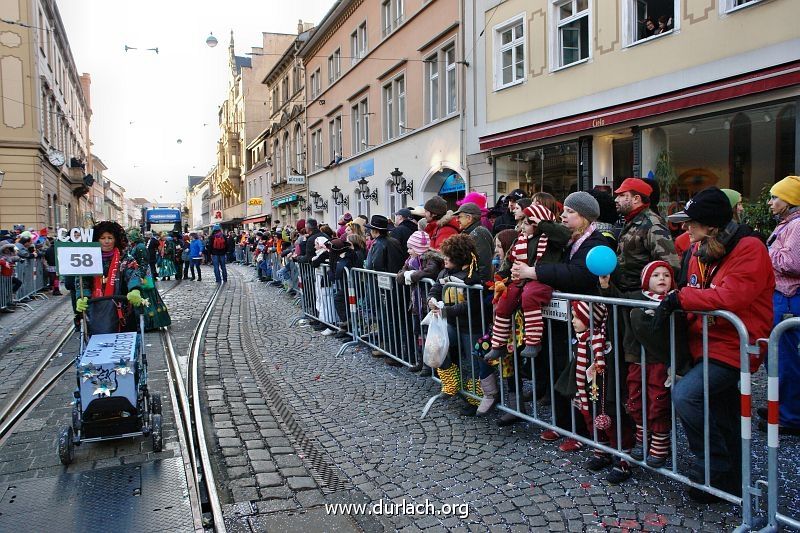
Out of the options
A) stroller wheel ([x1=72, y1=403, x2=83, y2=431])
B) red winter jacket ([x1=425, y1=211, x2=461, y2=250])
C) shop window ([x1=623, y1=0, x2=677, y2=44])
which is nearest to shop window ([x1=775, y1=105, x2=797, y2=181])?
shop window ([x1=623, y1=0, x2=677, y2=44])

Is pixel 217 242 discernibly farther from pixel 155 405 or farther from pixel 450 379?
pixel 450 379

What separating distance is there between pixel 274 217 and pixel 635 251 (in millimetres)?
41759

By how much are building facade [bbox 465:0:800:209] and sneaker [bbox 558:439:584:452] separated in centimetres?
690

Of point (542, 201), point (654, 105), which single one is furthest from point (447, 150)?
point (542, 201)

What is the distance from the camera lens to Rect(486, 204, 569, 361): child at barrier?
4.39 metres

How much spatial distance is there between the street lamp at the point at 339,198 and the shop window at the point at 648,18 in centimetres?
1728

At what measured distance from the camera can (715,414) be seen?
11.3ft

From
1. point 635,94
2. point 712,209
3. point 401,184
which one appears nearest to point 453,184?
point 401,184

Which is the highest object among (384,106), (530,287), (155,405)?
(384,106)

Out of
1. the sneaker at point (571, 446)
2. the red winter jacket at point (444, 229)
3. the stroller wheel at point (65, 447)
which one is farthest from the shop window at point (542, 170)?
the stroller wheel at point (65, 447)

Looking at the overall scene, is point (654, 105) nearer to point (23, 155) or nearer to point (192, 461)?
point (192, 461)

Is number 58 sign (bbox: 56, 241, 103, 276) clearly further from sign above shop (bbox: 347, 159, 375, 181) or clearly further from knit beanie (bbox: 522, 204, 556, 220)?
sign above shop (bbox: 347, 159, 375, 181)

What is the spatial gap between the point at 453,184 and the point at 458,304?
1278 centimetres

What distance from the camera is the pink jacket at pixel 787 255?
14.8 feet
